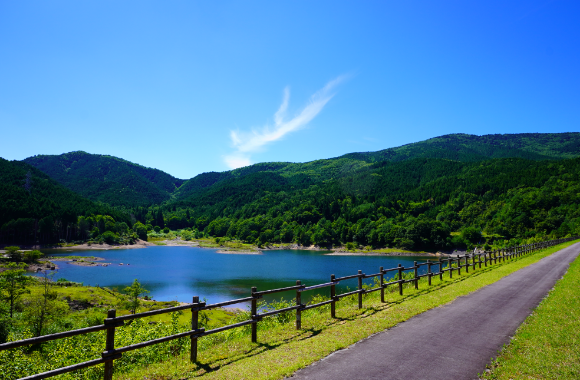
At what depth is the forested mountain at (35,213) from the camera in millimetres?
124625

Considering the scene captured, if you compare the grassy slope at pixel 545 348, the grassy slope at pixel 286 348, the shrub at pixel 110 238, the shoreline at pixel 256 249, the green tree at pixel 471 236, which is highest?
the grassy slope at pixel 545 348

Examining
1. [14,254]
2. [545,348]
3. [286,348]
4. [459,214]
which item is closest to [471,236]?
[459,214]

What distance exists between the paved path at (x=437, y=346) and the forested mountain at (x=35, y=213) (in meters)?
154

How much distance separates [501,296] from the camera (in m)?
A: 14.4

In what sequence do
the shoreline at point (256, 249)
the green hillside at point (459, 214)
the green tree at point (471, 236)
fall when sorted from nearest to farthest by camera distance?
the green hillside at point (459, 214)
the green tree at point (471, 236)
the shoreline at point (256, 249)

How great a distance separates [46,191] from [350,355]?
221 metres

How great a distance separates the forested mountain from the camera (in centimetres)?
12462

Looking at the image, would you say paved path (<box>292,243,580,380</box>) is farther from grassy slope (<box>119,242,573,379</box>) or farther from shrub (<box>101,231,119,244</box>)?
shrub (<box>101,231,119,244</box>)

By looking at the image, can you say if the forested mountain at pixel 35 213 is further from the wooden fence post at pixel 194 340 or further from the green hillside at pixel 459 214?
the wooden fence post at pixel 194 340

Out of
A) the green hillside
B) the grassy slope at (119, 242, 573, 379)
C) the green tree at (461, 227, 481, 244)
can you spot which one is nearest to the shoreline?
the green hillside

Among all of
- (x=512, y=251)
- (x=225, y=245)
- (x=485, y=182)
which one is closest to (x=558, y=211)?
(x=485, y=182)

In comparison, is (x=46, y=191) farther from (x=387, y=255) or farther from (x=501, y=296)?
(x=501, y=296)

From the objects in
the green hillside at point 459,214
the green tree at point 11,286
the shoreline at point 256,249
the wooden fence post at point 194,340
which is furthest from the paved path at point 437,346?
the shoreline at point 256,249

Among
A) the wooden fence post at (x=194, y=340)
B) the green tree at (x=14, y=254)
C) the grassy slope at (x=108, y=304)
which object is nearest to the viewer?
the wooden fence post at (x=194, y=340)
